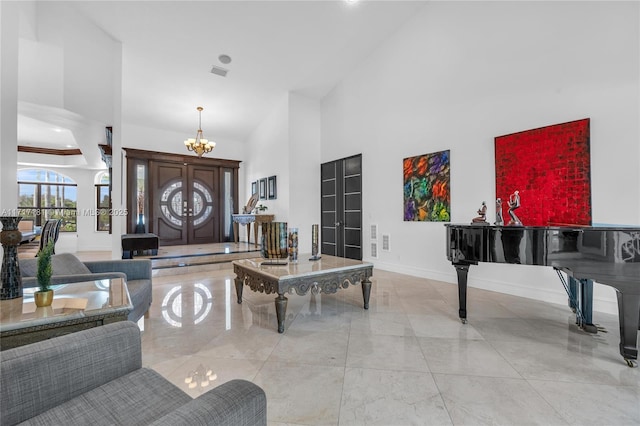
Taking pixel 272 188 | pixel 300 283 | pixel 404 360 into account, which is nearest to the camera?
pixel 404 360

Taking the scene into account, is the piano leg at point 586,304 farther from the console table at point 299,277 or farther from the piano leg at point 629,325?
the console table at point 299,277

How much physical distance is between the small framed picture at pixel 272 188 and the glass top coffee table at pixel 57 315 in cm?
553

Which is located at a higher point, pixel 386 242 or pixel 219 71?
pixel 219 71

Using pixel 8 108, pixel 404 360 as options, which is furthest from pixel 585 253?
pixel 8 108

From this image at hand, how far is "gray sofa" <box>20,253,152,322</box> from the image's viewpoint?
1.84 metres

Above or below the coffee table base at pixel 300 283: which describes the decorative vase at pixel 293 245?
above

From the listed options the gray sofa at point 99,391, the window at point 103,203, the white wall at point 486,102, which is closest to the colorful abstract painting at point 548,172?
the white wall at point 486,102

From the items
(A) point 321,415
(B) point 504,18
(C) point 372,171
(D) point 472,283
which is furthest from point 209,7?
(D) point 472,283

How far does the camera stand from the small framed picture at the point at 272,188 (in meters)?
6.90

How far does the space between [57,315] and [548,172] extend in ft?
14.2

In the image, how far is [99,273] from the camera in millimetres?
2188

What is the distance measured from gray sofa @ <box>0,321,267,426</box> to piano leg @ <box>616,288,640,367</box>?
95.4 inches

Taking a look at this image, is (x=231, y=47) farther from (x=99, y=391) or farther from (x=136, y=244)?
(x=99, y=391)

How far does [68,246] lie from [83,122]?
7.02ft
